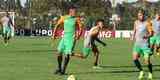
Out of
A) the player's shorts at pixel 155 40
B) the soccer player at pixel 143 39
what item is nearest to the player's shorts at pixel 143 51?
the soccer player at pixel 143 39

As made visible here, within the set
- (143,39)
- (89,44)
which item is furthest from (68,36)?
(89,44)

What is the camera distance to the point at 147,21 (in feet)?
61.8

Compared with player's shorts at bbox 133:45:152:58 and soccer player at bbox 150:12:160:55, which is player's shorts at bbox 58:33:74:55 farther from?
soccer player at bbox 150:12:160:55

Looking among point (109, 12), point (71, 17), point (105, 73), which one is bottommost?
point (109, 12)

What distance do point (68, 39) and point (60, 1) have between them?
8682cm

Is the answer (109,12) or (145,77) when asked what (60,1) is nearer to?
(109,12)

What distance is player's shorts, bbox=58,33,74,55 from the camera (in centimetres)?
1966

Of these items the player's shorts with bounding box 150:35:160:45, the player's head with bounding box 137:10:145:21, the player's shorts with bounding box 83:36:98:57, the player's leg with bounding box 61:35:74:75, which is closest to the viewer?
the player's head with bounding box 137:10:145:21

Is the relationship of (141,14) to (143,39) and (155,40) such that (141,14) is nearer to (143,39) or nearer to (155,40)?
(143,39)

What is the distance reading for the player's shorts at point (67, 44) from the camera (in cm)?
1966

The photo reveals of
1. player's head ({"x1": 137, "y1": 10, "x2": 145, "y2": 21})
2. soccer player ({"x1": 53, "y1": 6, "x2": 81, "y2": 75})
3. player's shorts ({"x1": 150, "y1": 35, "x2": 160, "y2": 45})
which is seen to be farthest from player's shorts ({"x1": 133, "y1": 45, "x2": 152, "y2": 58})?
player's shorts ({"x1": 150, "y1": 35, "x2": 160, "y2": 45})

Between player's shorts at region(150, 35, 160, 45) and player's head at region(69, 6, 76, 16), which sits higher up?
player's head at region(69, 6, 76, 16)

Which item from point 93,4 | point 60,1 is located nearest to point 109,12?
point 93,4

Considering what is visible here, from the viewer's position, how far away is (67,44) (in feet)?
64.6
